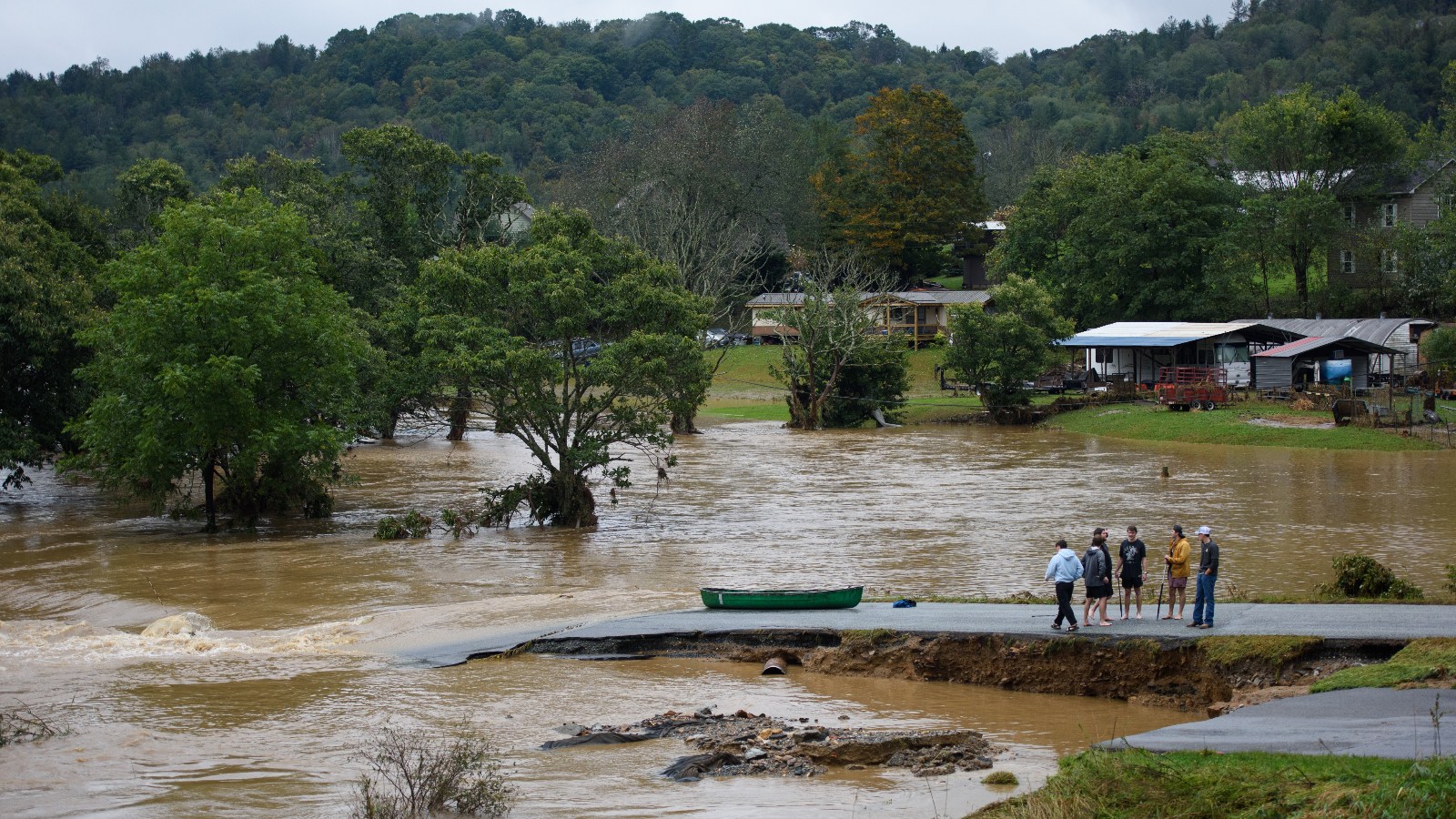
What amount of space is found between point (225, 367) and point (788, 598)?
18.8 m

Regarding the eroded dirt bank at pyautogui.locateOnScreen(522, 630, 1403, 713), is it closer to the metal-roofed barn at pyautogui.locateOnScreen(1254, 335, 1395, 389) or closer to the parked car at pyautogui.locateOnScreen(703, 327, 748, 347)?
the metal-roofed barn at pyautogui.locateOnScreen(1254, 335, 1395, 389)

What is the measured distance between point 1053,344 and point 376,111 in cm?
14156

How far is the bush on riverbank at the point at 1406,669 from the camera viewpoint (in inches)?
604

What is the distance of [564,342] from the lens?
120ft

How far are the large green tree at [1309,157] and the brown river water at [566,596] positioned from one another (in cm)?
2536

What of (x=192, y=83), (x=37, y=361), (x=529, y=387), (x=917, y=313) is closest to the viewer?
(x=529, y=387)

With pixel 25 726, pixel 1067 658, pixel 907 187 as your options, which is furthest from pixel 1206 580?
pixel 907 187

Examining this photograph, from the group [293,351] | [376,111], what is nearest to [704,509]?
[293,351]

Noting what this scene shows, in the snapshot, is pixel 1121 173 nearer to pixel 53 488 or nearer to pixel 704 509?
pixel 704 509

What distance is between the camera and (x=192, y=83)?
19962 centimetres

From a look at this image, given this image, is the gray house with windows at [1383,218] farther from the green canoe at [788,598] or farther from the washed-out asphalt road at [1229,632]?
the green canoe at [788,598]

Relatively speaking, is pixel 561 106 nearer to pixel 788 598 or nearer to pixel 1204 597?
pixel 788 598

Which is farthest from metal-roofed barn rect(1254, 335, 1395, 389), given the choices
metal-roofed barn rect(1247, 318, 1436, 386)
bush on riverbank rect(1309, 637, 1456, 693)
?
bush on riverbank rect(1309, 637, 1456, 693)

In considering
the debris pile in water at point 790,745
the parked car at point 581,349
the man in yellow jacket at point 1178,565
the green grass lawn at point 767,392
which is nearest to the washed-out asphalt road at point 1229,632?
the man in yellow jacket at point 1178,565
